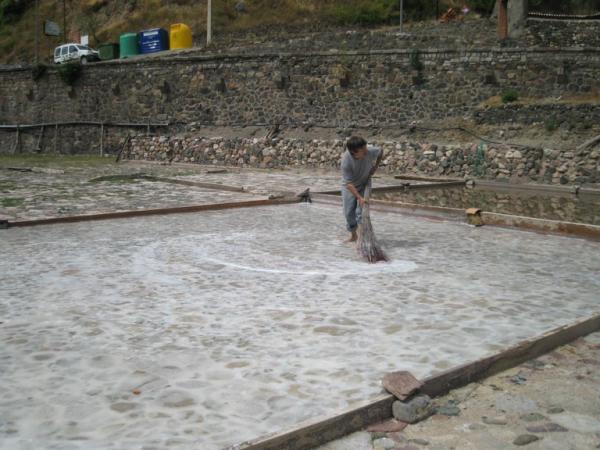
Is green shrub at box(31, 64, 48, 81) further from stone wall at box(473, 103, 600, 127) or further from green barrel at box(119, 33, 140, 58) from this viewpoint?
stone wall at box(473, 103, 600, 127)

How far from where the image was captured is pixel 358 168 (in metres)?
7.37

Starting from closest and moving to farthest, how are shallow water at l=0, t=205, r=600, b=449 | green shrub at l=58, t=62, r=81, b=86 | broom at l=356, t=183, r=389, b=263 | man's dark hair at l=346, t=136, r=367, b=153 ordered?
shallow water at l=0, t=205, r=600, b=449
broom at l=356, t=183, r=389, b=263
man's dark hair at l=346, t=136, r=367, b=153
green shrub at l=58, t=62, r=81, b=86

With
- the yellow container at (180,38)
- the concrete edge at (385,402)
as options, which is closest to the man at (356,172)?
the concrete edge at (385,402)


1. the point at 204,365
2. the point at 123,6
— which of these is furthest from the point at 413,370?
the point at 123,6

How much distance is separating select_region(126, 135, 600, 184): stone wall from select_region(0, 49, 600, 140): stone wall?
2.31m

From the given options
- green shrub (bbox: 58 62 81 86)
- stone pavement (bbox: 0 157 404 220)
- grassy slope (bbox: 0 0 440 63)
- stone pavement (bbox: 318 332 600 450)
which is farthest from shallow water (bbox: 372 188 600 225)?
grassy slope (bbox: 0 0 440 63)

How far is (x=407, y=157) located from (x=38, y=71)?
789 inches

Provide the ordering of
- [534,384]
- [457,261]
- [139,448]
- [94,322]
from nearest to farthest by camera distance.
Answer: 1. [139,448]
2. [534,384]
3. [94,322]
4. [457,261]

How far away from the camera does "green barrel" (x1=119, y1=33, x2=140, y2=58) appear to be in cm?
3331

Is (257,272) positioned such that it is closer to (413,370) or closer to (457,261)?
(457,261)

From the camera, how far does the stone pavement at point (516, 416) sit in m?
2.88

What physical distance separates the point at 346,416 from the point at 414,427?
350mm

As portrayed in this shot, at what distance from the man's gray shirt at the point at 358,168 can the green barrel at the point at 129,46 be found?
94.3 feet

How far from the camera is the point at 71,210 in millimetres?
10148
